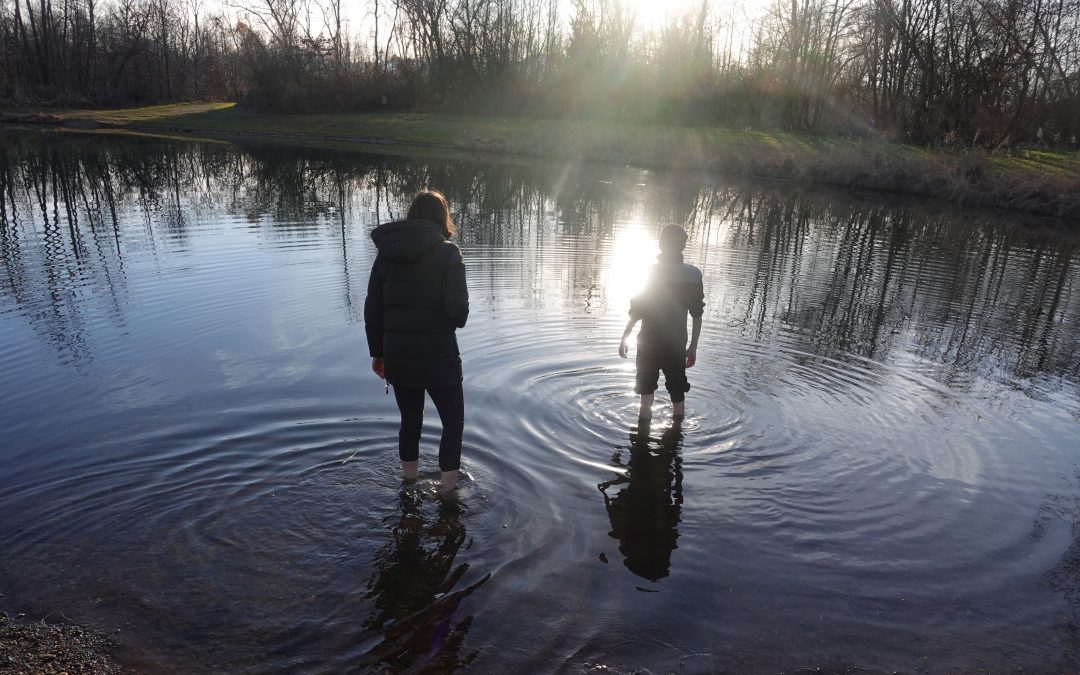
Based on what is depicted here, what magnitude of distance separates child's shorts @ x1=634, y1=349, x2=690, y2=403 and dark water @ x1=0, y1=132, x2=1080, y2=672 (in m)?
0.39

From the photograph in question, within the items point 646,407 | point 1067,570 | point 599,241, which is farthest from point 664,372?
point 599,241

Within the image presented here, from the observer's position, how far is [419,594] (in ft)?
13.2

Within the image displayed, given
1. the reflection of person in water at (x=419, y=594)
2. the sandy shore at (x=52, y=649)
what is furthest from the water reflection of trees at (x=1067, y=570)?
the sandy shore at (x=52, y=649)

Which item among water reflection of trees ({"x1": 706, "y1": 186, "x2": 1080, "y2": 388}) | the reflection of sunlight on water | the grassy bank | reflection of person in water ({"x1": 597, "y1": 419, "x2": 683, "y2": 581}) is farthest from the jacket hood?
the grassy bank

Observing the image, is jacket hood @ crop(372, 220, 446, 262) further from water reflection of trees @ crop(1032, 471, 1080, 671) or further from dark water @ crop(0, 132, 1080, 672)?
water reflection of trees @ crop(1032, 471, 1080, 671)

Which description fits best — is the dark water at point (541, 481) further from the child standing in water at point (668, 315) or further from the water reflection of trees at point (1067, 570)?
the child standing in water at point (668, 315)

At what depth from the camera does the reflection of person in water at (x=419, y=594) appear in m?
3.58

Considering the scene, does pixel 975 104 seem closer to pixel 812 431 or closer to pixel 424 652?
pixel 812 431

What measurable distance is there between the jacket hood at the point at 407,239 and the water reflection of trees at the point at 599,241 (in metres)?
5.74

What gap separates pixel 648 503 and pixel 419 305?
93.3 inches

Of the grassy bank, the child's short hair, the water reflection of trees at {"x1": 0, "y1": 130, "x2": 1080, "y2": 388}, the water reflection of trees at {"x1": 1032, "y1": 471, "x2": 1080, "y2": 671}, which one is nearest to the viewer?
the water reflection of trees at {"x1": 1032, "y1": 471, "x2": 1080, "y2": 671}

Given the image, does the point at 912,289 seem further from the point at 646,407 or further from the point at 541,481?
the point at 541,481

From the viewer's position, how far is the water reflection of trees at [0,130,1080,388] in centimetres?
1019

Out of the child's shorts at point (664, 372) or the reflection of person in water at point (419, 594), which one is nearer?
the reflection of person in water at point (419, 594)
